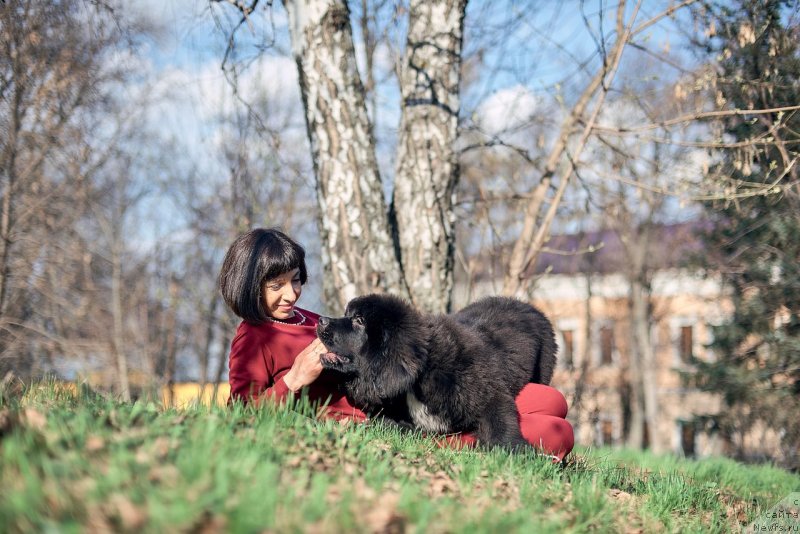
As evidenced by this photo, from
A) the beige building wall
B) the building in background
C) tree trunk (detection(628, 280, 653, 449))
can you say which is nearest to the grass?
the building in background

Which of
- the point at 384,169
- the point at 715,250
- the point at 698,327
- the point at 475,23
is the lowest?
the point at 698,327

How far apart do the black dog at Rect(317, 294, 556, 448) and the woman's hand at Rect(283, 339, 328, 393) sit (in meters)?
0.06

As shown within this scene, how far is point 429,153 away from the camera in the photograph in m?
6.27

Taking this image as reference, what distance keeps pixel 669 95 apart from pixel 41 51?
834cm

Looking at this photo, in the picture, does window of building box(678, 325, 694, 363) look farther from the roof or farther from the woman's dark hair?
the woman's dark hair

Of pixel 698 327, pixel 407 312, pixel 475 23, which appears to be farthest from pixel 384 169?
pixel 698 327

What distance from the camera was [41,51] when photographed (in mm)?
7355

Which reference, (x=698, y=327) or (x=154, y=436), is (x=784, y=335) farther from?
(x=698, y=327)

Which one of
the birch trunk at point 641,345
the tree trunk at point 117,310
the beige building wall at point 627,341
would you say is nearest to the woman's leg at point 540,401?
the tree trunk at point 117,310

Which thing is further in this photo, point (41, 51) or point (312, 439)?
point (41, 51)

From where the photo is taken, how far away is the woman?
4.31 meters

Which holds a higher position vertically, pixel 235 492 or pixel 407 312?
pixel 407 312

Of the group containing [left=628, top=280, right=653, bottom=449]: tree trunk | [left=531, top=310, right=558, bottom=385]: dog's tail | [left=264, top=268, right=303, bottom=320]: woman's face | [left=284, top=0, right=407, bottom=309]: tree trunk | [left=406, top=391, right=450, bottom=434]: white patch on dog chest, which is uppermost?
[left=284, top=0, right=407, bottom=309]: tree trunk

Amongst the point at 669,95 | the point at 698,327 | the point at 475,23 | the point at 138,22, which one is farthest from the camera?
the point at 698,327
